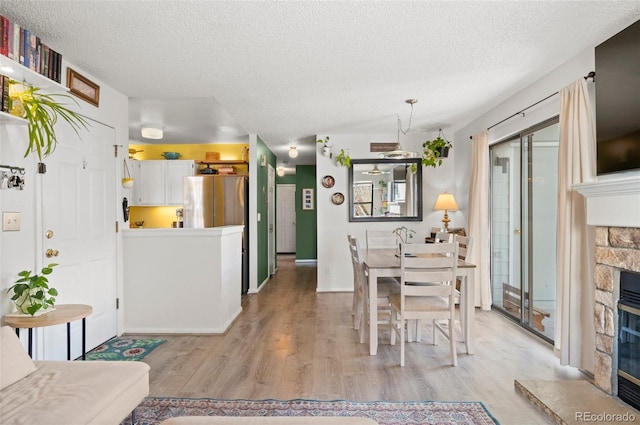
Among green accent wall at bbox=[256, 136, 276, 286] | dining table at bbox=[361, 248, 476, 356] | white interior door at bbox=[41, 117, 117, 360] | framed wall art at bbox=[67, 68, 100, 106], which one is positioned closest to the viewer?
white interior door at bbox=[41, 117, 117, 360]

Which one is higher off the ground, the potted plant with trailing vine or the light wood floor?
the potted plant with trailing vine

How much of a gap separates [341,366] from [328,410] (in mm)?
683

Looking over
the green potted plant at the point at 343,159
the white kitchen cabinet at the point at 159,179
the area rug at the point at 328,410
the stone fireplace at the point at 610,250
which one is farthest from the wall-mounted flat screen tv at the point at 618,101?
the white kitchen cabinet at the point at 159,179

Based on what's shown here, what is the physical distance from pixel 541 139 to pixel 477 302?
2.11 metres

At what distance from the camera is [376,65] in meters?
3.01

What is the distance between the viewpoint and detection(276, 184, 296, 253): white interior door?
10.4 meters

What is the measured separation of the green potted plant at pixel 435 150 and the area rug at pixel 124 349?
165 inches

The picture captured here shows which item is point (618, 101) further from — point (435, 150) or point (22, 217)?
point (22, 217)

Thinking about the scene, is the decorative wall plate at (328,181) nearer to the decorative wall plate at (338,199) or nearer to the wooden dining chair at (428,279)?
the decorative wall plate at (338,199)

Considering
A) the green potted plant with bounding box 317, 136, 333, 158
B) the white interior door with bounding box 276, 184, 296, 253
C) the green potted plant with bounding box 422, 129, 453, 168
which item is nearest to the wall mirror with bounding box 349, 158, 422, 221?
the green potted plant with bounding box 422, 129, 453, 168

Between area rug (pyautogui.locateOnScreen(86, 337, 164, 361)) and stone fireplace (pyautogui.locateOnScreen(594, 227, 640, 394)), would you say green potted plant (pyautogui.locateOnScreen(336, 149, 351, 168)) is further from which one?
stone fireplace (pyautogui.locateOnScreen(594, 227, 640, 394))

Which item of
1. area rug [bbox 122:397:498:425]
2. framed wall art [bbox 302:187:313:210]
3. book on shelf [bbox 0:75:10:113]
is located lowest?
area rug [bbox 122:397:498:425]

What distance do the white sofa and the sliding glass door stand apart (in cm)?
349

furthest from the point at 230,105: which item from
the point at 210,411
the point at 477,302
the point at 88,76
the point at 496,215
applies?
the point at 477,302
